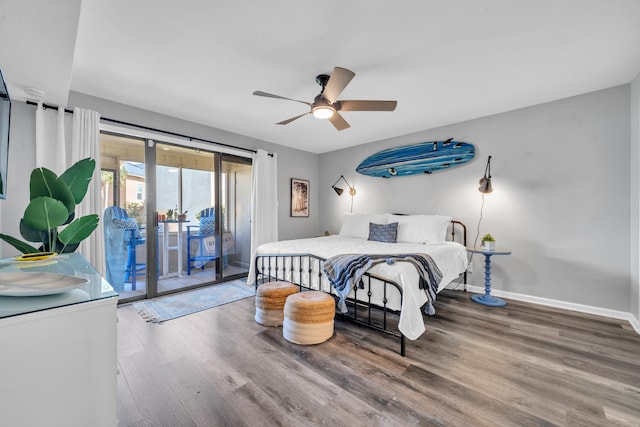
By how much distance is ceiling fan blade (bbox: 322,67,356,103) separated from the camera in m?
2.00

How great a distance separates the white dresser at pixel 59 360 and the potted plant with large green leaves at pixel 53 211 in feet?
2.50

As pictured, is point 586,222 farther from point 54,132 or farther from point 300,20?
point 54,132

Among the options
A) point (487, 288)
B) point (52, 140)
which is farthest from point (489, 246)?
point (52, 140)

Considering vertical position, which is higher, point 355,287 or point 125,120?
point 125,120

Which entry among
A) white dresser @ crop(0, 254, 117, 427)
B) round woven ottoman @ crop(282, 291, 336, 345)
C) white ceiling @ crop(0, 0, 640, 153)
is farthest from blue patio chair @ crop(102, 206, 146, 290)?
white dresser @ crop(0, 254, 117, 427)

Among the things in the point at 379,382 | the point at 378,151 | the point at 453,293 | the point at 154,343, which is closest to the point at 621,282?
the point at 453,293

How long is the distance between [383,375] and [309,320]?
713 millimetres

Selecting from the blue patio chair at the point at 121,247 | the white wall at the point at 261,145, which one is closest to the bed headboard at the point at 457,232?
the white wall at the point at 261,145

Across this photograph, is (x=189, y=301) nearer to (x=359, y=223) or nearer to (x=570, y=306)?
(x=359, y=223)

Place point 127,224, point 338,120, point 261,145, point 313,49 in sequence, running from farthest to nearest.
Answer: point 261,145 → point 127,224 → point 338,120 → point 313,49

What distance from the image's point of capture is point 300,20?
1.85 m

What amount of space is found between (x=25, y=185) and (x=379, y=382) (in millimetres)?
3713

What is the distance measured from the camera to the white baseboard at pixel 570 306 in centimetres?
273

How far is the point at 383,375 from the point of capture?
187 centimetres
